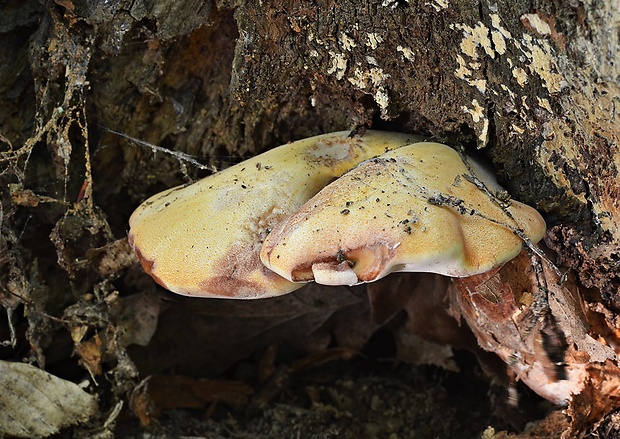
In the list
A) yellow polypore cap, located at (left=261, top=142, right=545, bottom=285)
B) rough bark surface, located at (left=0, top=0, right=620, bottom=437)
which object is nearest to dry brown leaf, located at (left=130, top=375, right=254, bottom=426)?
rough bark surface, located at (left=0, top=0, right=620, bottom=437)

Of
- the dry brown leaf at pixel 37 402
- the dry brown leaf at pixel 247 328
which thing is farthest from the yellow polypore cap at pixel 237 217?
the dry brown leaf at pixel 247 328

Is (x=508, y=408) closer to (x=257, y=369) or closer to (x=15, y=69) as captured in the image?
(x=257, y=369)

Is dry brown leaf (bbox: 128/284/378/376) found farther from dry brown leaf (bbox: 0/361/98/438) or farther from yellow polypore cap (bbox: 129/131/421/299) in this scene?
yellow polypore cap (bbox: 129/131/421/299)

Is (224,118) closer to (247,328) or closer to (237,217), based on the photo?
(237,217)

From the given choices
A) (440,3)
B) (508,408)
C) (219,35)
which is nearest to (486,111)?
(440,3)

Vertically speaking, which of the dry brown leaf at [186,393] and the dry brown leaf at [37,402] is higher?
the dry brown leaf at [37,402]

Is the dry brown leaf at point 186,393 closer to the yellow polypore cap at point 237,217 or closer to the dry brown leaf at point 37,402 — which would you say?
the dry brown leaf at point 37,402
